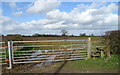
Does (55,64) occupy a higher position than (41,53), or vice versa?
(41,53)

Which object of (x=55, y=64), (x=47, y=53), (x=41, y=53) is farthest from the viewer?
(x=41, y=53)

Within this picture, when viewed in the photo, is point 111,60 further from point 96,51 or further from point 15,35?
point 15,35

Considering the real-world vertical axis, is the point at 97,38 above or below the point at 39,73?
above

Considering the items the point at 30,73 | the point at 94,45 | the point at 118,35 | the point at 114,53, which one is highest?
the point at 118,35

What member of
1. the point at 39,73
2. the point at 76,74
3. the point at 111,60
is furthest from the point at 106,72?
the point at 39,73

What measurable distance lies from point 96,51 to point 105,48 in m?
0.59

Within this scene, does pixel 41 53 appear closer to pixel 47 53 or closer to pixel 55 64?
pixel 47 53

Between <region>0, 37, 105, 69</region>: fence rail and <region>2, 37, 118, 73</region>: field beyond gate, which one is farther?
<region>0, 37, 105, 69</region>: fence rail

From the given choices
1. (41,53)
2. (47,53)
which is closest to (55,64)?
(47,53)

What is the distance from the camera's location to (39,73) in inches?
206

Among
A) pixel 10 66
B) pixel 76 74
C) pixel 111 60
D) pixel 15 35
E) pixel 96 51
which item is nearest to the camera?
pixel 76 74

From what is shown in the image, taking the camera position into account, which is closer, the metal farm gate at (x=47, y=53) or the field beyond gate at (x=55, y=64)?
the field beyond gate at (x=55, y=64)

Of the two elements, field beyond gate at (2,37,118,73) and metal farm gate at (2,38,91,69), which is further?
metal farm gate at (2,38,91,69)

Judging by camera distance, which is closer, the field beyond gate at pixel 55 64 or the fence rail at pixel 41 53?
the field beyond gate at pixel 55 64
